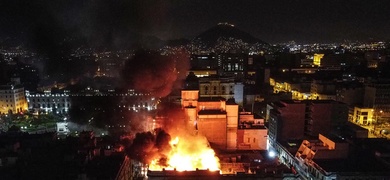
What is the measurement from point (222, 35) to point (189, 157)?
124 metres

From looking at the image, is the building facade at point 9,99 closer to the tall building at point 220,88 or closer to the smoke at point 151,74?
the smoke at point 151,74

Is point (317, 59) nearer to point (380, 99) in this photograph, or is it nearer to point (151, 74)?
point (380, 99)

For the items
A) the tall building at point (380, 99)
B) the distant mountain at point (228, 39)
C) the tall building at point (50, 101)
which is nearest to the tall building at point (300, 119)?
the tall building at point (380, 99)

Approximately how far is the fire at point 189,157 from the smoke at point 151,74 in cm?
940

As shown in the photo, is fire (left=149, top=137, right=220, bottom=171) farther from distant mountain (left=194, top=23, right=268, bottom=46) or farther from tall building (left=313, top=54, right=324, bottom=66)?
distant mountain (left=194, top=23, right=268, bottom=46)

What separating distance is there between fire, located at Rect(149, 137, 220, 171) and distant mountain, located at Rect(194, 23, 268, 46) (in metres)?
103

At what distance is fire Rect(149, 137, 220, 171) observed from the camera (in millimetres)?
19625

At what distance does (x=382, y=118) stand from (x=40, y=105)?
3699 centimetres

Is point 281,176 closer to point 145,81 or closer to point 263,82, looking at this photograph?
point 145,81

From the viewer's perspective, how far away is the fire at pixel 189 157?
1962 centimetres

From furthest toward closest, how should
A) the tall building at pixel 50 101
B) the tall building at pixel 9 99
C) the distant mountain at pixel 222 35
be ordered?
the distant mountain at pixel 222 35 → the tall building at pixel 50 101 → the tall building at pixel 9 99

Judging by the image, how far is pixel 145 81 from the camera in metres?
32.2

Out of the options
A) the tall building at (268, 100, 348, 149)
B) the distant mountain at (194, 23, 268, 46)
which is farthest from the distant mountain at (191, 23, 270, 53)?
the tall building at (268, 100, 348, 149)

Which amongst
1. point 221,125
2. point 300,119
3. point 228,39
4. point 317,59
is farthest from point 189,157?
point 228,39
